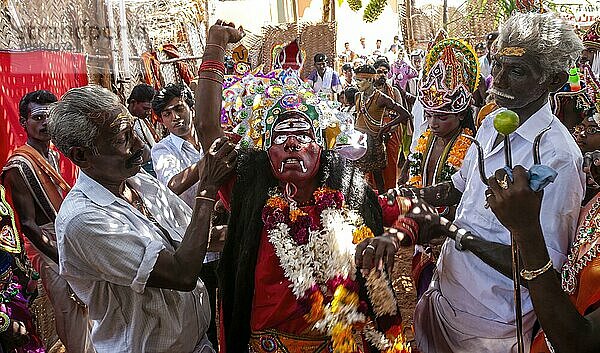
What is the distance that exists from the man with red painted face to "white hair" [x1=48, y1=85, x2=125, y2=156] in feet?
1.66

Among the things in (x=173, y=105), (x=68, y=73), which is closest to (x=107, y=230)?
(x=173, y=105)

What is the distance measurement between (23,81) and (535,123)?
159 inches

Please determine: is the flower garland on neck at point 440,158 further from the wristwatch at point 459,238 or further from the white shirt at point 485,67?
the white shirt at point 485,67

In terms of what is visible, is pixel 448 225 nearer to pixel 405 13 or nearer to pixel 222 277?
pixel 222 277

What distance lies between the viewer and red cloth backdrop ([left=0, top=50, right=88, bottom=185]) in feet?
15.8

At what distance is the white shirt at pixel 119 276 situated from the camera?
244 centimetres

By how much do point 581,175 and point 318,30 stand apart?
877 cm

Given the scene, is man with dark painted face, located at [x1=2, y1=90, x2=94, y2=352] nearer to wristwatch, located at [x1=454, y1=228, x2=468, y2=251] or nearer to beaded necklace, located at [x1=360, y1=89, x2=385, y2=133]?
wristwatch, located at [x1=454, y1=228, x2=468, y2=251]

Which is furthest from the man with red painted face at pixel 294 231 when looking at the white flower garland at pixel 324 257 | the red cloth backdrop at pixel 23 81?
the red cloth backdrop at pixel 23 81

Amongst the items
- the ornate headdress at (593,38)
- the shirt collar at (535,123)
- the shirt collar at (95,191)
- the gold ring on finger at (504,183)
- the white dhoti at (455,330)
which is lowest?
the white dhoti at (455,330)

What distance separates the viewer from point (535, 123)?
274cm

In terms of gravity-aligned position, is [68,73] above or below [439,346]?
above

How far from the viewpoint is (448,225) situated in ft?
9.04

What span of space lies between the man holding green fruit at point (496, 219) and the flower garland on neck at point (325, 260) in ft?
1.09
